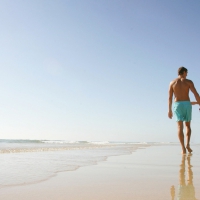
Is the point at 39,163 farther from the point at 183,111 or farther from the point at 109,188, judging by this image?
the point at 183,111

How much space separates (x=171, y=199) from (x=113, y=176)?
3.22 ft

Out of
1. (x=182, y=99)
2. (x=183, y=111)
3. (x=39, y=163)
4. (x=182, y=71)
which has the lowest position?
(x=39, y=163)

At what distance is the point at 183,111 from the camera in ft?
18.0

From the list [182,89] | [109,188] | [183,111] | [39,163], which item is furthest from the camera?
[182,89]

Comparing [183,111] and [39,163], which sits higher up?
[183,111]

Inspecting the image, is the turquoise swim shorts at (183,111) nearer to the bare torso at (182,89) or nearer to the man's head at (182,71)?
the bare torso at (182,89)

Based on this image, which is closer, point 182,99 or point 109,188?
point 109,188

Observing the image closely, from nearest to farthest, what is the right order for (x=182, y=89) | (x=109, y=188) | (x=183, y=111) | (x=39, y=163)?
(x=109, y=188), (x=39, y=163), (x=183, y=111), (x=182, y=89)

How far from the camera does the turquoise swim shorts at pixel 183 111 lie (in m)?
5.46

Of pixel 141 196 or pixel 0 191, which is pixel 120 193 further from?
pixel 0 191

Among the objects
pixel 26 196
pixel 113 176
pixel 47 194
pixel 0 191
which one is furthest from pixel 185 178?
pixel 0 191

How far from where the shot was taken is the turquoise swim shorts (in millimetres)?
5457

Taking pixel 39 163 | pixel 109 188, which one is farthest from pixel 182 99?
pixel 109 188

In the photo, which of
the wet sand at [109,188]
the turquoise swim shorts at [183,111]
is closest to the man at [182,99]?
the turquoise swim shorts at [183,111]
